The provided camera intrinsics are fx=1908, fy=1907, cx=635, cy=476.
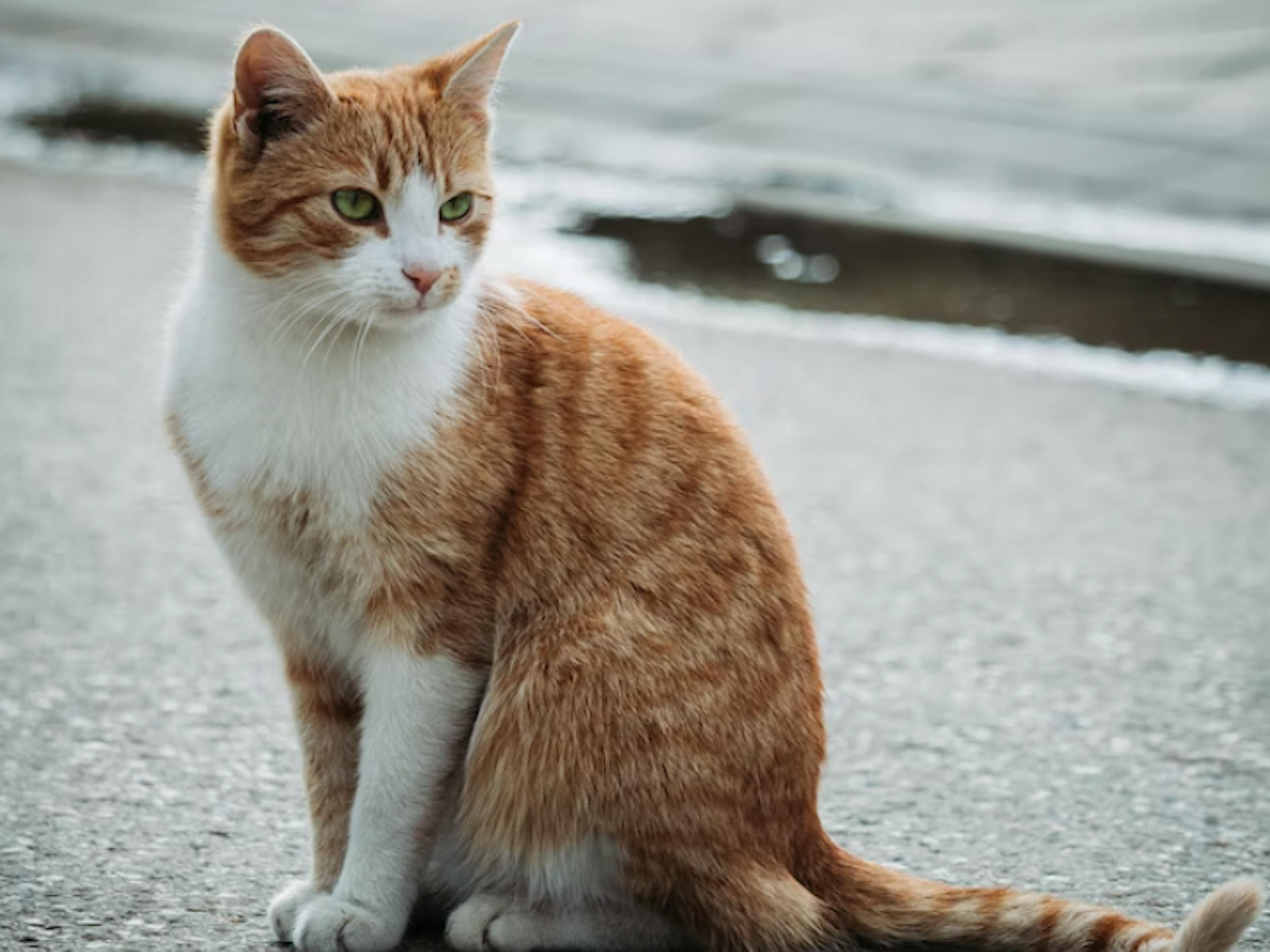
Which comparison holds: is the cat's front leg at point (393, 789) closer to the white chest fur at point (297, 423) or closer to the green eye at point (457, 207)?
the white chest fur at point (297, 423)

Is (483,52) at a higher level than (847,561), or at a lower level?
higher

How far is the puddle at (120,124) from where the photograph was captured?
28.9ft

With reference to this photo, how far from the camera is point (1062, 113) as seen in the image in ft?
29.6

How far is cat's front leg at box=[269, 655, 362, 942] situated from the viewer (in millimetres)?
3062

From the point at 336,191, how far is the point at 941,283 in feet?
15.5

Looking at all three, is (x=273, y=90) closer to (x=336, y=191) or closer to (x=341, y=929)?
(x=336, y=191)

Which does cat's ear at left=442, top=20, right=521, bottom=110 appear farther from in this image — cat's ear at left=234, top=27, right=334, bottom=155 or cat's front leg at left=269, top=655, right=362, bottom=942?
cat's front leg at left=269, top=655, right=362, bottom=942

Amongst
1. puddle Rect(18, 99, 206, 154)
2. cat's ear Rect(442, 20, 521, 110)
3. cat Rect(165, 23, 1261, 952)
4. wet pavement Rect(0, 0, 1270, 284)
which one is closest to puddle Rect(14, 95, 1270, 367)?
wet pavement Rect(0, 0, 1270, 284)

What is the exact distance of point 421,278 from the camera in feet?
9.43

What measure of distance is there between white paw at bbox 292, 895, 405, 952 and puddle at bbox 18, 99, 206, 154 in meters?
6.22

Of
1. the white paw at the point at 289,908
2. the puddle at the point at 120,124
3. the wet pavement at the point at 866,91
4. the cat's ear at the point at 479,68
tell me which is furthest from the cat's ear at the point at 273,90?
the puddle at the point at 120,124

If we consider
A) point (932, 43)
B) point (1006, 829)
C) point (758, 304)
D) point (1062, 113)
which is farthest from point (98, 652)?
point (932, 43)

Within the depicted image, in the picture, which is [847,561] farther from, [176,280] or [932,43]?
[932,43]

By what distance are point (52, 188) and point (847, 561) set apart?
4.50 metres
